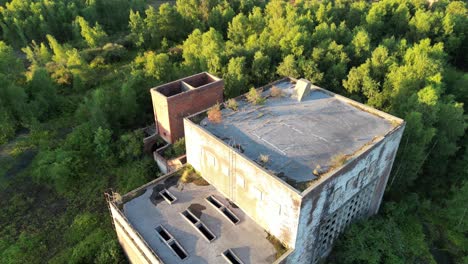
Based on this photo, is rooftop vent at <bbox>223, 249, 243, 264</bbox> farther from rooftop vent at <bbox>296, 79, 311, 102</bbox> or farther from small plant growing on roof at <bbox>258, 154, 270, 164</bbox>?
rooftop vent at <bbox>296, 79, 311, 102</bbox>

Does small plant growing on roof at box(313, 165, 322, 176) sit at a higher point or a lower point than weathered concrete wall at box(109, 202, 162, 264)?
higher

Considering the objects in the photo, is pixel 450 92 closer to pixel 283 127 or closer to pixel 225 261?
pixel 283 127

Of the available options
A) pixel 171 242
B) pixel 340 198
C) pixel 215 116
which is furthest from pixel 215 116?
pixel 340 198

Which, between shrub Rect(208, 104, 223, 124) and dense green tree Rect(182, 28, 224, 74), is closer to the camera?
shrub Rect(208, 104, 223, 124)

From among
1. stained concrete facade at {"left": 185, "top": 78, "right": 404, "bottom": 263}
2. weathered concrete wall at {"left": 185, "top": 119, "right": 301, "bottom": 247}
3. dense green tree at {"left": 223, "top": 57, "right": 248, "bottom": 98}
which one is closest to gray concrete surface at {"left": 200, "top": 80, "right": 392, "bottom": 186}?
stained concrete facade at {"left": 185, "top": 78, "right": 404, "bottom": 263}

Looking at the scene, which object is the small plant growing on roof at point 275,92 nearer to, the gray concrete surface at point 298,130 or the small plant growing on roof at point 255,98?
the gray concrete surface at point 298,130

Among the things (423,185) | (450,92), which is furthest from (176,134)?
(450,92)
